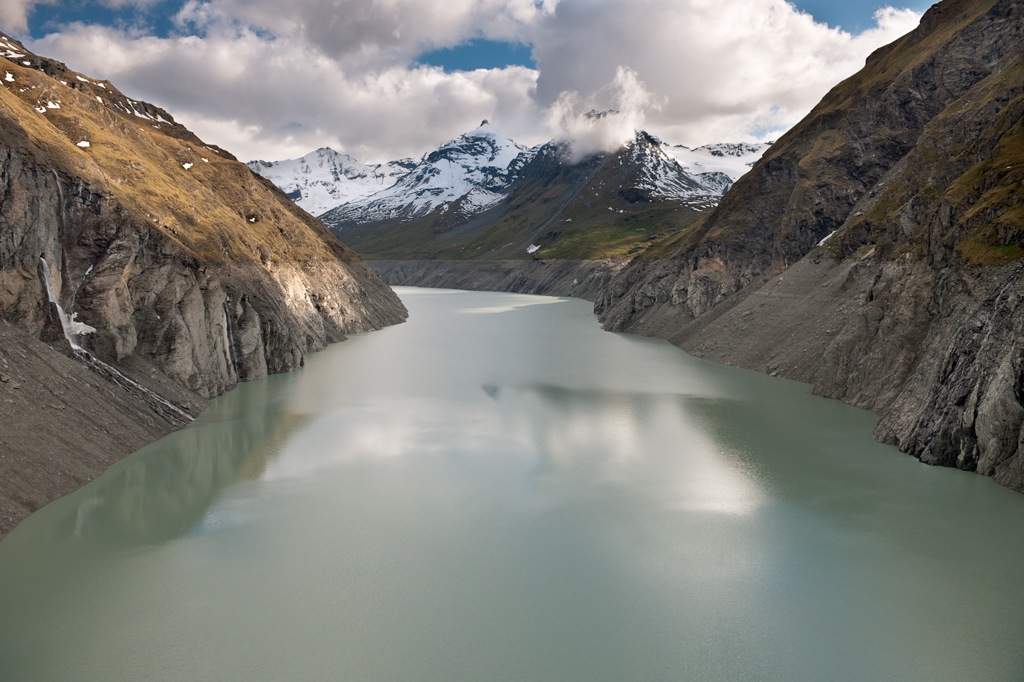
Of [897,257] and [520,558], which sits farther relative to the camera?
[897,257]

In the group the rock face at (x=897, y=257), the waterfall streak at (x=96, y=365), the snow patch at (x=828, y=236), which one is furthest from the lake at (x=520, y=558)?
the snow patch at (x=828, y=236)

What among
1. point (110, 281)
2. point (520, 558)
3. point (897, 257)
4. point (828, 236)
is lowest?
point (520, 558)

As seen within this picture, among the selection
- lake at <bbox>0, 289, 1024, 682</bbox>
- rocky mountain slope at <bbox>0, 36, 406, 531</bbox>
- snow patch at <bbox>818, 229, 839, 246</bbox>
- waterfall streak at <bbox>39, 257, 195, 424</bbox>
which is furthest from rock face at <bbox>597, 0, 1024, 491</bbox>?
waterfall streak at <bbox>39, 257, 195, 424</bbox>

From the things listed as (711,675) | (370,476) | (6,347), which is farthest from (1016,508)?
(6,347)

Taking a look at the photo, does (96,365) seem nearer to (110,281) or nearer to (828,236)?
(110,281)

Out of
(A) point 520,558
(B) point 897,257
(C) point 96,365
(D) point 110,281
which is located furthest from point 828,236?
(C) point 96,365

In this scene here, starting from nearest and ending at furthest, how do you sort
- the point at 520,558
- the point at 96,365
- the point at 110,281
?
the point at 520,558 → the point at 96,365 → the point at 110,281
